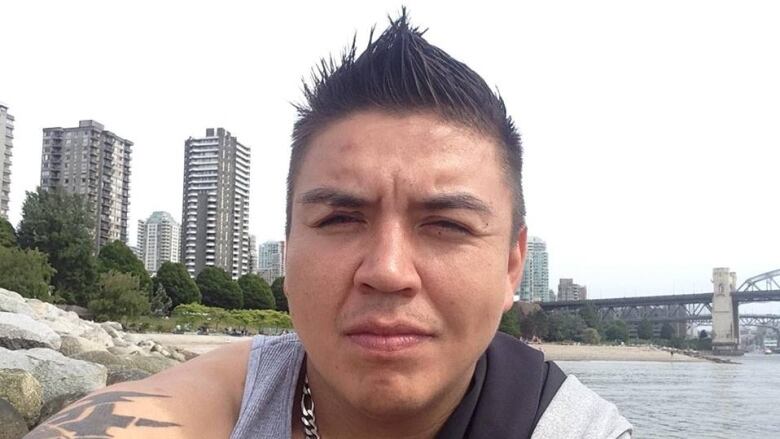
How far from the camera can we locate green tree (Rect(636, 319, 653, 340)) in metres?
98.9

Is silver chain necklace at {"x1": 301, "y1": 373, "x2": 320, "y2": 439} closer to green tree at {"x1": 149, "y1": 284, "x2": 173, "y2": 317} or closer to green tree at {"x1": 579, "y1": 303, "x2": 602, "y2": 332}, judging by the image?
green tree at {"x1": 149, "y1": 284, "x2": 173, "y2": 317}

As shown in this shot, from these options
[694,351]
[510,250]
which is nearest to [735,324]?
[694,351]

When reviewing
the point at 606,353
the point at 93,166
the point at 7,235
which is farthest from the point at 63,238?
the point at 606,353

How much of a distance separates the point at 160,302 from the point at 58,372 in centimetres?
4093

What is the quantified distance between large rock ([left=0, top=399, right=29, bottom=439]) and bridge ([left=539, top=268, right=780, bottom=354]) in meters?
88.1

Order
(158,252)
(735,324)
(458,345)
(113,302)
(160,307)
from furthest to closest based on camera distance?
(158,252), (735,324), (160,307), (113,302), (458,345)

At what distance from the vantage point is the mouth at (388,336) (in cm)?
146

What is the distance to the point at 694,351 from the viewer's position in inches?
3590

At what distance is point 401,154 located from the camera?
62.3 inches

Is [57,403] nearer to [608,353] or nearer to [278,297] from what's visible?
[278,297]

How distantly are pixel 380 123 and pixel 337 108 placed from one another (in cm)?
15

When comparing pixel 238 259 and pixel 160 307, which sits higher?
pixel 238 259

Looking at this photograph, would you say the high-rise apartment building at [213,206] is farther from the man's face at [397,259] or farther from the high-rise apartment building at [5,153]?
the man's face at [397,259]

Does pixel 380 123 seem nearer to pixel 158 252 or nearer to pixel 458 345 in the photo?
pixel 458 345
